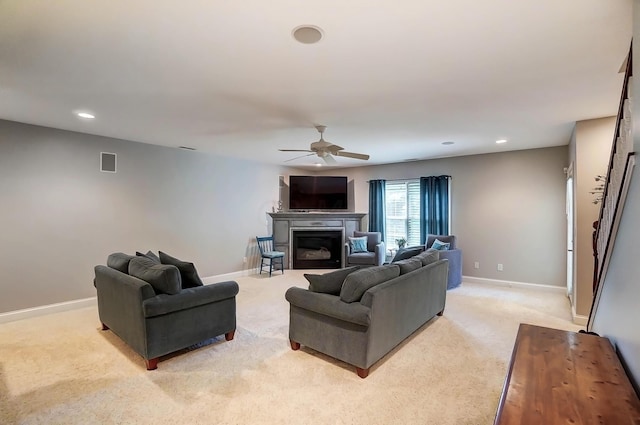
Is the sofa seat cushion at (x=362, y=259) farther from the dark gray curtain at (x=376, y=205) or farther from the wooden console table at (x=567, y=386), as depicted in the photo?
the wooden console table at (x=567, y=386)

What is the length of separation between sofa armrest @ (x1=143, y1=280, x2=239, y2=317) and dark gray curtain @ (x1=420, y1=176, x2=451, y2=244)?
4.71 metres

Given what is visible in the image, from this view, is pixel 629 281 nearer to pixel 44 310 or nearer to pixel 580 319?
pixel 580 319

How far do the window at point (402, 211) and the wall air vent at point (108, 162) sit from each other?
5533mm

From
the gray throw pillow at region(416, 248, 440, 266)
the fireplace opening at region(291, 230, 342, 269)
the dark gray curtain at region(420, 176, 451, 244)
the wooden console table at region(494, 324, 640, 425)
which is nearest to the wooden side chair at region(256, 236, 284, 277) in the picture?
the fireplace opening at region(291, 230, 342, 269)

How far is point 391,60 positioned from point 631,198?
174cm

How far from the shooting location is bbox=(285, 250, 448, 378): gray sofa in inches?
102

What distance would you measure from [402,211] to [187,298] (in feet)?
18.0

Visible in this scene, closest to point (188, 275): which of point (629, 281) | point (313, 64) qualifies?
point (313, 64)

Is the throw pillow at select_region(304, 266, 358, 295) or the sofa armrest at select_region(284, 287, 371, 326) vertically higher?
the throw pillow at select_region(304, 266, 358, 295)

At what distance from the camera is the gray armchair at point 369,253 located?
662cm

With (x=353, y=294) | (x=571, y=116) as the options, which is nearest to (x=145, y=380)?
(x=353, y=294)

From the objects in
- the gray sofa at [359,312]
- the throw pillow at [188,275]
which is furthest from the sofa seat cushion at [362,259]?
the throw pillow at [188,275]

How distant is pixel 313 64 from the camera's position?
2.44 m

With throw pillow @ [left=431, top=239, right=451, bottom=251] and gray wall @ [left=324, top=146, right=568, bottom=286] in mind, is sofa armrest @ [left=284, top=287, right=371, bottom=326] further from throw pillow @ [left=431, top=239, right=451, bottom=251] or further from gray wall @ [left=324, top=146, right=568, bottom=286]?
gray wall @ [left=324, top=146, right=568, bottom=286]
